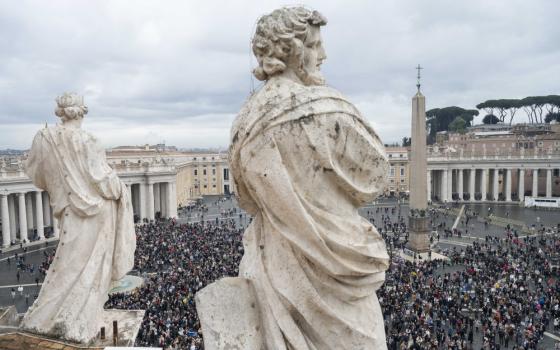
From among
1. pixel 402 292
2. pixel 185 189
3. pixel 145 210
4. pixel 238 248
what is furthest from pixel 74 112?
pixel 185 189

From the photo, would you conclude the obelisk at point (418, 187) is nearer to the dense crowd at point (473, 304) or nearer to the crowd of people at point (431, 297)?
the crowd of people at point (431, 297)

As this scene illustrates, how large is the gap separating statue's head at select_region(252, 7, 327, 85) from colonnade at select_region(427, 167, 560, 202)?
63262 millimetres

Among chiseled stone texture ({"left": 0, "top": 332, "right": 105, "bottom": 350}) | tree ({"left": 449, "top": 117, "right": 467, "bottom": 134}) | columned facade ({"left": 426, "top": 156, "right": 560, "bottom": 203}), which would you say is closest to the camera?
chiseled stone texture ({"left": 0, "top": 332, "right": 105, "bottom": 350})

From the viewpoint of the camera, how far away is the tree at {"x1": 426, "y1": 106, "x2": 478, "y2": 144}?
101 meters

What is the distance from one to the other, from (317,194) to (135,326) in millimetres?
4362

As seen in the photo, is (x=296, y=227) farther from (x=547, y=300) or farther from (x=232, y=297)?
(x=547, y=300)

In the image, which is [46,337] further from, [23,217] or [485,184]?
[485,184]

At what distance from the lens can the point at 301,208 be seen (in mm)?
2291

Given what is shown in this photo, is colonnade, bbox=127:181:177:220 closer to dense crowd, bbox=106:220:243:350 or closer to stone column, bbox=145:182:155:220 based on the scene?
stone column, bbox=145:182:155:220

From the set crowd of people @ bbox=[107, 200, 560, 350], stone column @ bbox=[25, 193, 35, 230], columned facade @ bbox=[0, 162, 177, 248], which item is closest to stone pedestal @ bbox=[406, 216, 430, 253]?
crowd of people @ bbox=[107, 200, 560, 350]

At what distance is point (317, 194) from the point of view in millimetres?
2381

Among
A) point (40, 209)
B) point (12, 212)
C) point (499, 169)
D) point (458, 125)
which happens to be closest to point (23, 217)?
point (40, 209)

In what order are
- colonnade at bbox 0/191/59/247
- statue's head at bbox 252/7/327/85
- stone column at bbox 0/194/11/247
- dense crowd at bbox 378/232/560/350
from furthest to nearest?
colonnade at bbox 0/191/59/247 → stone column at bbox 0/194/11/247 → dense crowd at bbox 378/232/560/350 → statue's head at bbox 252/7/327/85

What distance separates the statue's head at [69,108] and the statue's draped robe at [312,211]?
4.08 meters
